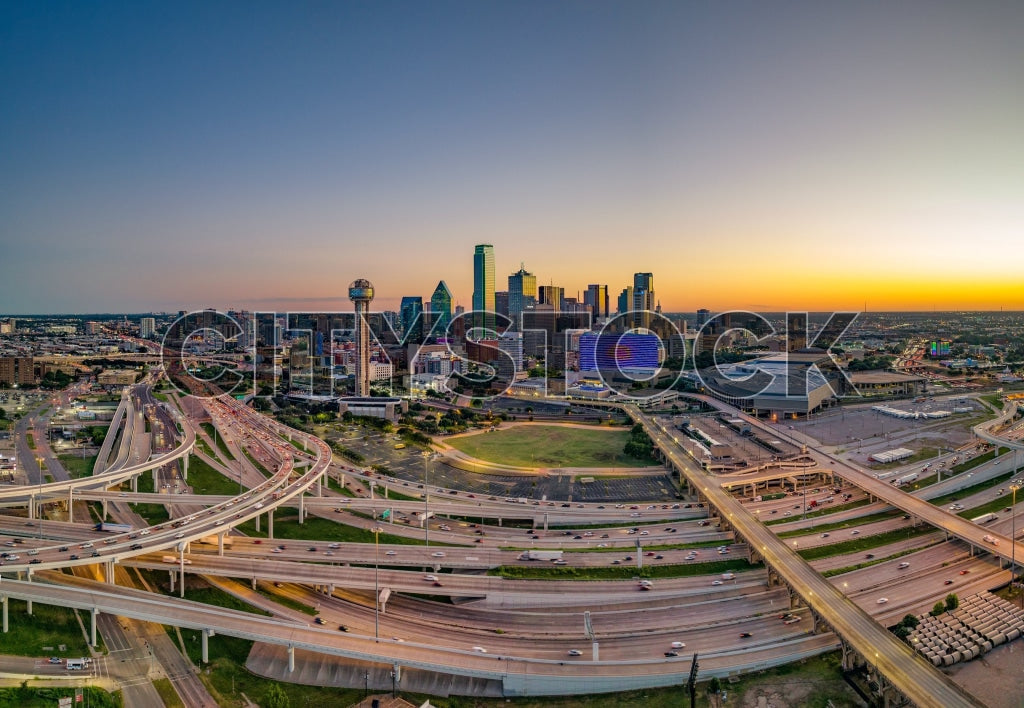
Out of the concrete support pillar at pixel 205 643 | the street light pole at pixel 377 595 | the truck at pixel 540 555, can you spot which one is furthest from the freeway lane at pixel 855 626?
the concrete support pillar at pixel 205 643

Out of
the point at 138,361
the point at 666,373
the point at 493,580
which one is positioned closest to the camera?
the point at 493,580

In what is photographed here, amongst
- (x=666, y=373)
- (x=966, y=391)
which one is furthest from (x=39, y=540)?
(x=966, y=391)

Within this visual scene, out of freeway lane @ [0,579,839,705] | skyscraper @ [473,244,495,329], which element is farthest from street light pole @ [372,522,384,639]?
skyscraper @ [473,244,495,329]

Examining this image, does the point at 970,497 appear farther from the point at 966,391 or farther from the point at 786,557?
the point at 966,391

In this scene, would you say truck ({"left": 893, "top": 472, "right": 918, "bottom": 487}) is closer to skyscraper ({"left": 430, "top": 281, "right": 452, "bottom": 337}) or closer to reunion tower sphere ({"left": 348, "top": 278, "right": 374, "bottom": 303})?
reunion tower sphere ({"left": 348, "top": 278, "right": 374, "bottom": 303})

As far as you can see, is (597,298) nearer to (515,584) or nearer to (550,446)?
(550,446)

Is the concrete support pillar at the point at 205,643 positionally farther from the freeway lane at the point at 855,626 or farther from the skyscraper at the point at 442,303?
the skyscraper at the point at 442,303
